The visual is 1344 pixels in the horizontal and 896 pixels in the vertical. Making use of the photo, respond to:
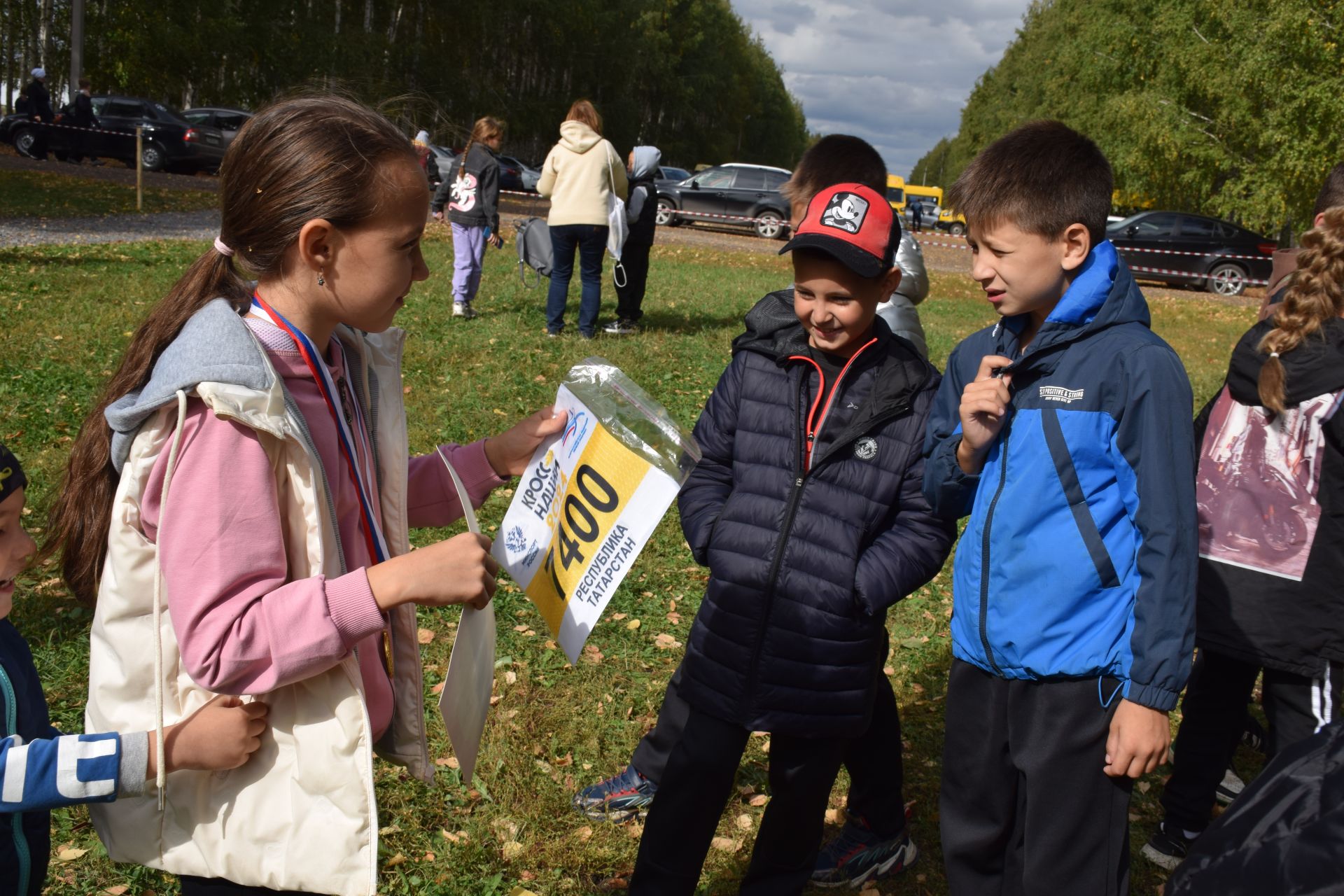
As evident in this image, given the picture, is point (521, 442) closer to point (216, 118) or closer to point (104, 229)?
point (104, 229)

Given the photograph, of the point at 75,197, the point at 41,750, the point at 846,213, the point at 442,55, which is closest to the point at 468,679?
the point at 41,750

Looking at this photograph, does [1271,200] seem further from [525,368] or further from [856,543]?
[856,543]

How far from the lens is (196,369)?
1413mm

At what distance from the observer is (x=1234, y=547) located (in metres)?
2.91

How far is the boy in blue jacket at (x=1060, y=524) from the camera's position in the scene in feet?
6.78

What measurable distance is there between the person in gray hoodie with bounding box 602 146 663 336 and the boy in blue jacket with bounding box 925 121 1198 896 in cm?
772

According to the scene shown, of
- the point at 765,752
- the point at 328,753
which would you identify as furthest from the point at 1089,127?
the point at 328,753

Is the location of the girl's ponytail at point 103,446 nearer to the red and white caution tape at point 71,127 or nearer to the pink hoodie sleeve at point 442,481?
the pink hoodie sleeve at point 442,481

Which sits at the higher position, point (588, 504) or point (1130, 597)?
point (588, 504)

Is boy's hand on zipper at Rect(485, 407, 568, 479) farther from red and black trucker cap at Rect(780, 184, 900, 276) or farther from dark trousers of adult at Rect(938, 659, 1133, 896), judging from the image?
dark trousers of adult at Rect(938, 659, 1133, 896)

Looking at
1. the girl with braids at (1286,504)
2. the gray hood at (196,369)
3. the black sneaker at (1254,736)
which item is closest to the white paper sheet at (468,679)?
the gray hood at (196,369)

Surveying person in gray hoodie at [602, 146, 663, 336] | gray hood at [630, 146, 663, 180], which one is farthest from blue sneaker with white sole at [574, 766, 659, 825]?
→ gray hood at [630, 146, 663, 180]

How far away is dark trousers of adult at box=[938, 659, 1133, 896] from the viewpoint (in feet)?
7.27

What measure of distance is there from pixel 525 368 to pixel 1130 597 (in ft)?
21.4
